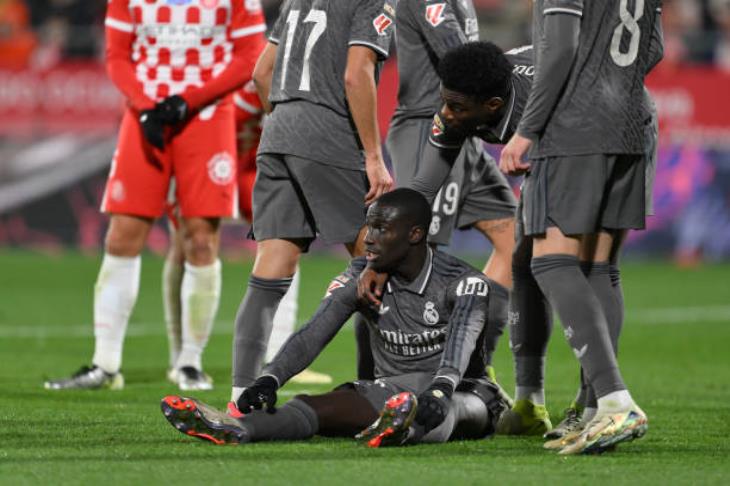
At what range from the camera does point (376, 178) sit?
5.99m

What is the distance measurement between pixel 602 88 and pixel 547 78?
231 millimetres

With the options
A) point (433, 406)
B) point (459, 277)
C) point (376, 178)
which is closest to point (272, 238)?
point (376, 178)

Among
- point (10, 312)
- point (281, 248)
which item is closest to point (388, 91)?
point (10, 312)

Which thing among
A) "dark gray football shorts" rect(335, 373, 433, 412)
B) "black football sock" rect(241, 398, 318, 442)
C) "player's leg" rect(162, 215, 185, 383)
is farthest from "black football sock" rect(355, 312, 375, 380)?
"player's leg" rect(162, 215, 185, 383)

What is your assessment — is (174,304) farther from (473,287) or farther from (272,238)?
(473,287)

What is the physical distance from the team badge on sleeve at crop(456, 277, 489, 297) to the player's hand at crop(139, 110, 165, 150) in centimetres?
248

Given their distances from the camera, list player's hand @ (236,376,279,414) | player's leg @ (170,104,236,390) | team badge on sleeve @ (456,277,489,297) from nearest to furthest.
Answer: player's hand @ (236,376,279,414)
team badge on sleeve @ (456,277,489,297)
player's leg @ (170,104,236,390)

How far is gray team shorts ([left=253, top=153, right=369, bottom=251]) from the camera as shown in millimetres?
6086

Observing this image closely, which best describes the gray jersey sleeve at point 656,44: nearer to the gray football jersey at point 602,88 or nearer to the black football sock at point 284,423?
the gray football jersey at point 602,88

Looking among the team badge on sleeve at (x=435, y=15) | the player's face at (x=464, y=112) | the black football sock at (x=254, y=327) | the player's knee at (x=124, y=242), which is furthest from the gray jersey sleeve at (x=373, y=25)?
the player's knee at (x=124, y=242)

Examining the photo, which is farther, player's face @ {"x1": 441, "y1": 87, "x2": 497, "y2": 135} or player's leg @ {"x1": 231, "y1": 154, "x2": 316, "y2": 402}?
player's leg @ {"x1": 231, "y1": 154, "x2": 316, "y2": 402}

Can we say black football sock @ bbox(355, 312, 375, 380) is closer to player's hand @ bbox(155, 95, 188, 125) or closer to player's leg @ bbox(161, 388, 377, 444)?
player's leg @ bbox(161, 388, 377, 444)

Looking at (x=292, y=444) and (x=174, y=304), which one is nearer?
(x=292, y=444)

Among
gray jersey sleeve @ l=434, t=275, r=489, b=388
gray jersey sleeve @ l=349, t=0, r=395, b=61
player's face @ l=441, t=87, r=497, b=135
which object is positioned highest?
gray jersey sleeve @ l=349, t=0, r=395, b=61
